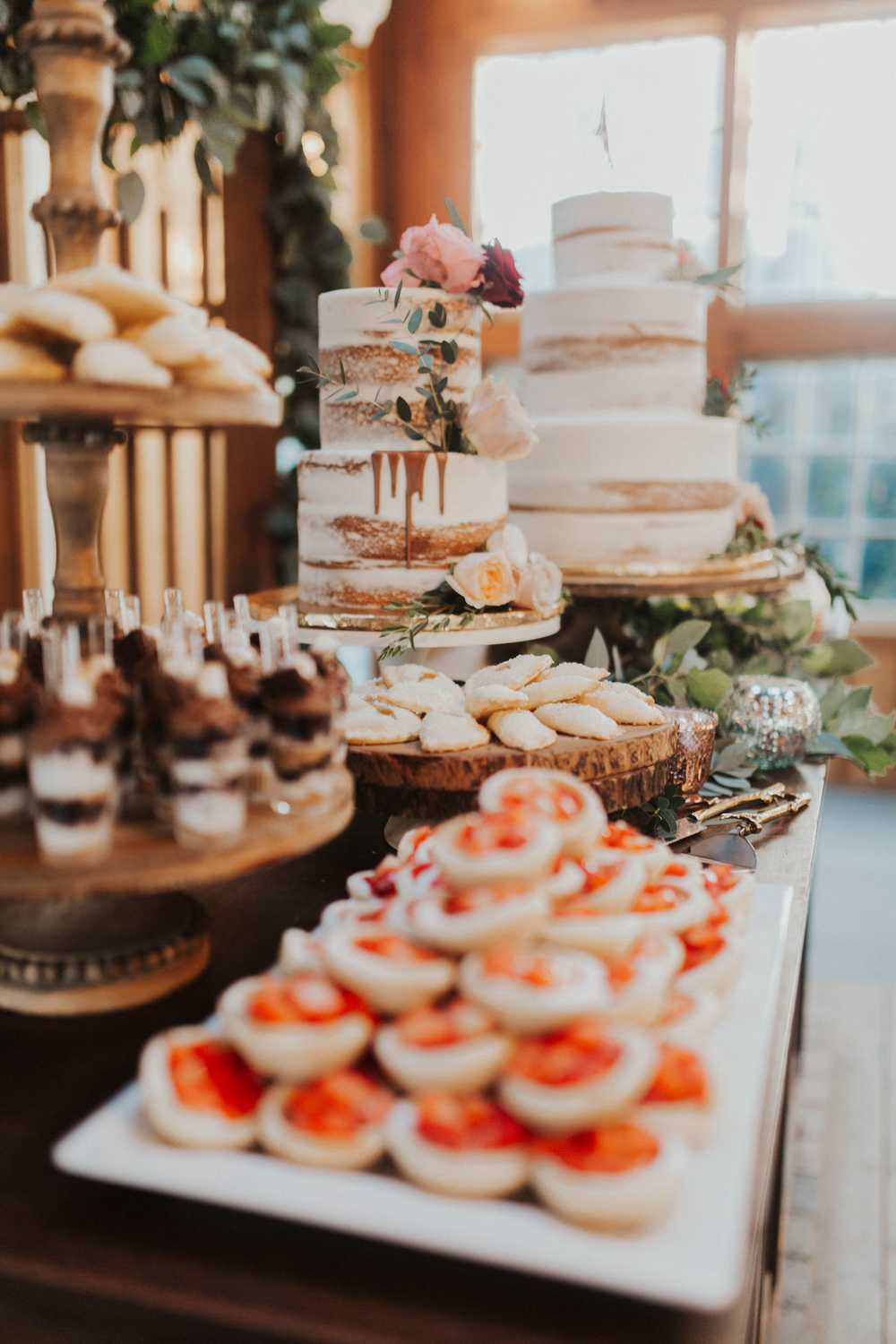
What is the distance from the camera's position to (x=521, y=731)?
1.22 meters

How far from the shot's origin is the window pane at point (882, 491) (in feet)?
18.4

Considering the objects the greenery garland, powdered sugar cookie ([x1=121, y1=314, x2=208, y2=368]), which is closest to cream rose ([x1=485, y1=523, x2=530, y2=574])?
powdered sugar cookie ([x1=121, y1=314, x2=208, y2=368])

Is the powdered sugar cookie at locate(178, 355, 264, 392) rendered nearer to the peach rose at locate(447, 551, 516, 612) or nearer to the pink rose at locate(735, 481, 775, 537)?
the peach rose at locate(447, 551, 516, 612)

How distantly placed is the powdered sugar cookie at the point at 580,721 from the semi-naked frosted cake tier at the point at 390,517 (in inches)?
17.5

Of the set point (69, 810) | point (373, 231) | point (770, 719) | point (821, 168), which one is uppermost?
point (821, 168)

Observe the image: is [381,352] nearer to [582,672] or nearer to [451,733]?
[582,672]

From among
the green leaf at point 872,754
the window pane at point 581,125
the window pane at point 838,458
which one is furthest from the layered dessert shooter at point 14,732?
the window pane at point 838,458

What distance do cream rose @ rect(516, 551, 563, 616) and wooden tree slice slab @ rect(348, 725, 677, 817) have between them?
1.45ft

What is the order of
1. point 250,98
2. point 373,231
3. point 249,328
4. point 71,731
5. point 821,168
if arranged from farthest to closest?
point 821,168 → point 249,328 → point 250,98 → point 373,231 → point 71,731

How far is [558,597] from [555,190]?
455cm

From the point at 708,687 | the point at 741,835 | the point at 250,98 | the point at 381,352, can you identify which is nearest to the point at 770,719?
the point at 708,687

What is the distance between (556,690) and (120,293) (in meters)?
0.65

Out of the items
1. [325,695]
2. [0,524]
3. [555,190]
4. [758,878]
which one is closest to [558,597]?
[758,878]

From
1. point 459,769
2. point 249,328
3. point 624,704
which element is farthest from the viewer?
point 249,328
